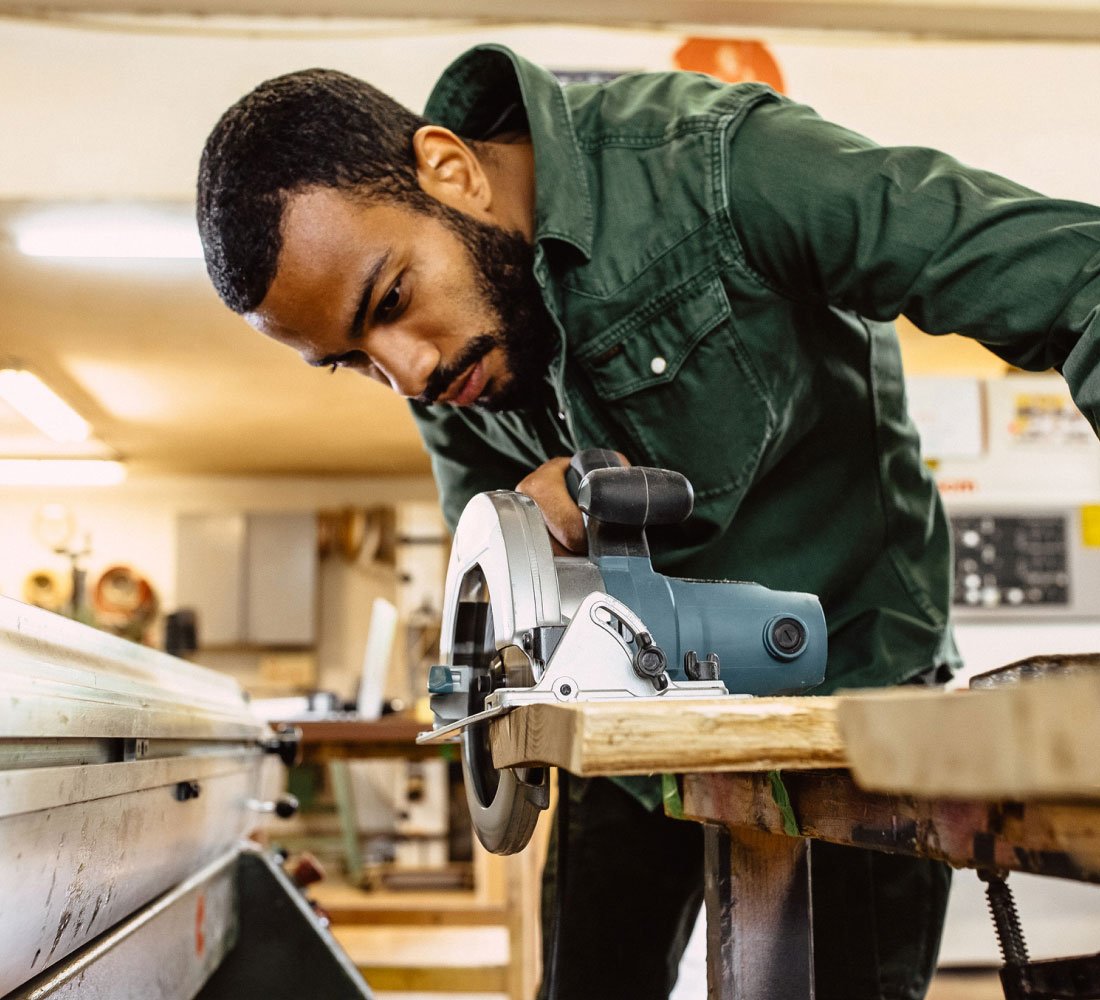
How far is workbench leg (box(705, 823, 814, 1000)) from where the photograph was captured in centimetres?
76

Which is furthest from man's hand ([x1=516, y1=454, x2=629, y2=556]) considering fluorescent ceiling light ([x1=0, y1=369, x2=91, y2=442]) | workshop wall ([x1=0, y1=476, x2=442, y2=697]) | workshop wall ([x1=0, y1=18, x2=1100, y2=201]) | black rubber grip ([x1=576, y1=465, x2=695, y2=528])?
workshop wall ([x1=0, y1=476, x2=442, y2=697])

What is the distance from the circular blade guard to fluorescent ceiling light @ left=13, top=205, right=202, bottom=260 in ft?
8.42

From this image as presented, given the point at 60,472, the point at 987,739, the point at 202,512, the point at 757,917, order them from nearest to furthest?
the point at 987,739 → the point at 757,917 → the point at 60,472 → the point at 202,512

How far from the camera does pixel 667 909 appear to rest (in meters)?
1.30

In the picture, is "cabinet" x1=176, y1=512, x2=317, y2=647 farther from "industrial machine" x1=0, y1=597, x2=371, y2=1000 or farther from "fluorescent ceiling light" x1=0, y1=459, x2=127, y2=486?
"industrial machine" x1=0, y1=597, x2=371, y2=1000

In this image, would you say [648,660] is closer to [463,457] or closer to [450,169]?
[450,169]

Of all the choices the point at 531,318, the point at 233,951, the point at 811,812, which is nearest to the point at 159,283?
the point at 233,951

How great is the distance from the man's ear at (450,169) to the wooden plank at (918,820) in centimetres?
67

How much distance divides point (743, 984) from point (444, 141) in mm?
874

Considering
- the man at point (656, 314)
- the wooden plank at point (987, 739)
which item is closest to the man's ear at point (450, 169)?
the man at point (656, 314)

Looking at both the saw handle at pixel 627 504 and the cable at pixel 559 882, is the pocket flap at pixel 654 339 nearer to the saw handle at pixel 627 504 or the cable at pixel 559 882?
the saw handle at pixel 627 504

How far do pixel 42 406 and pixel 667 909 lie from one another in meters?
5.51

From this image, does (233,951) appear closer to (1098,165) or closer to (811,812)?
(811,812)

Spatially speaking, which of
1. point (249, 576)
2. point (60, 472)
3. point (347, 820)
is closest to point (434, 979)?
point (347, 820)
